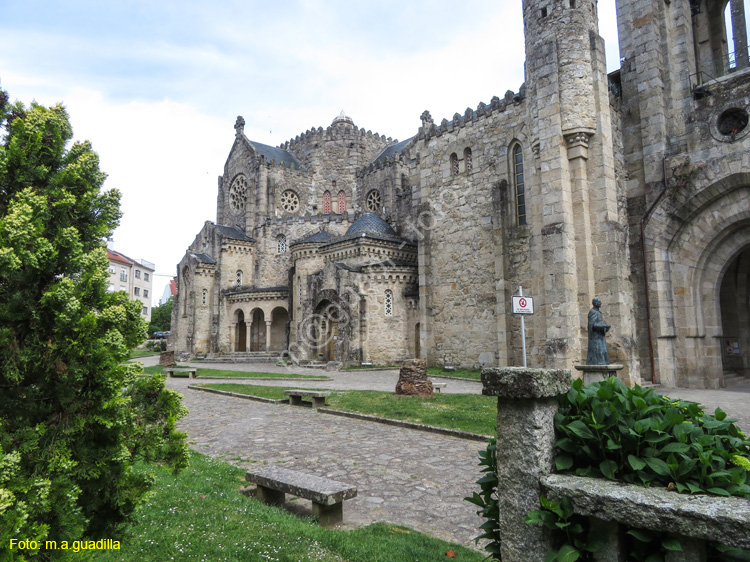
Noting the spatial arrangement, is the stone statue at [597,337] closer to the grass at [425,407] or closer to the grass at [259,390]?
the grass at [425,407]

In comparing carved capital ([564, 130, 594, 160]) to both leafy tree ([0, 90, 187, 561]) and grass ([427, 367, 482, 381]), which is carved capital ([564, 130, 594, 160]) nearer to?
grass ([427, 367, 482, 381])

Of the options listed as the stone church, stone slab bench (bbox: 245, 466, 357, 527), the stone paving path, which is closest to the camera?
stone slab bench (bbox: 245, 466, 357, 527)

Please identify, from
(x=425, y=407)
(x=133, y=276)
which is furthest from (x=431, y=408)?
(x=133, y=276)

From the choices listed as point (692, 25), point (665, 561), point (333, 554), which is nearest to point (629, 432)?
point (665, 561)

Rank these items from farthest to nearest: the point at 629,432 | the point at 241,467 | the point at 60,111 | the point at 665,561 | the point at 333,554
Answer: the point at 241,467
the point at 333,554
the point at 60,111
the point at 629,432
the point at 665,561

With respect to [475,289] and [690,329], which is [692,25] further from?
[475,289]

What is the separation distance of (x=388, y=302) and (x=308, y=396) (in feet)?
46.8

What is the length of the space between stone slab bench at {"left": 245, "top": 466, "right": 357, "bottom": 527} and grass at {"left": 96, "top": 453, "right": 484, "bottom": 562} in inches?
7.9

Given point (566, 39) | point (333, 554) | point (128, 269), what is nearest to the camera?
point (333, 554)

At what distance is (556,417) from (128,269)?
7596 centimetres

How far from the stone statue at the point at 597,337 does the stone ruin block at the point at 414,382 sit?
4.39 metres

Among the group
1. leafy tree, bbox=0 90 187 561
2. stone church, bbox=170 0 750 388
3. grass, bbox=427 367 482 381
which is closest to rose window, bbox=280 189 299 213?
stone church, bbox=170 0 750 388

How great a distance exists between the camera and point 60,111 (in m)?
3.12

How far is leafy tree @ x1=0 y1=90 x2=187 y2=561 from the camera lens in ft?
8.05
